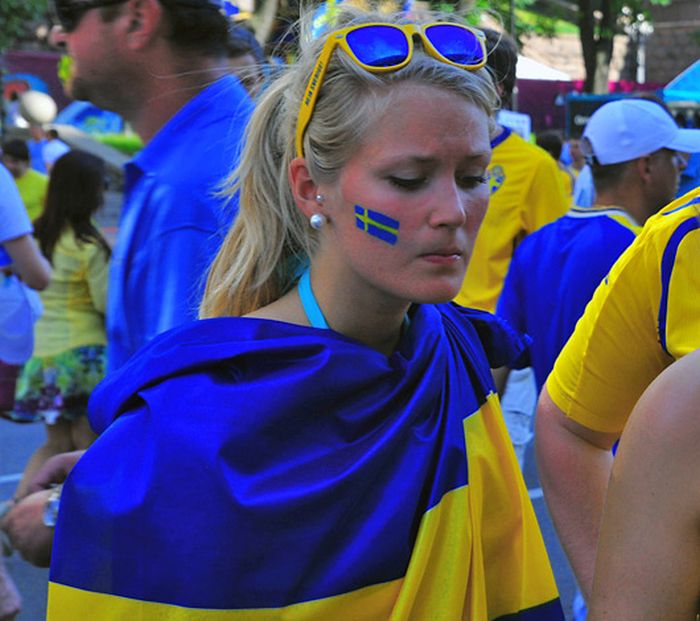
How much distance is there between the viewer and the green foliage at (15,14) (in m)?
22.5

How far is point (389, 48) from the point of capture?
1.83m

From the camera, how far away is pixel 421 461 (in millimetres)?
1764

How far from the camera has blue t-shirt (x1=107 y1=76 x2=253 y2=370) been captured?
2387 millimetres

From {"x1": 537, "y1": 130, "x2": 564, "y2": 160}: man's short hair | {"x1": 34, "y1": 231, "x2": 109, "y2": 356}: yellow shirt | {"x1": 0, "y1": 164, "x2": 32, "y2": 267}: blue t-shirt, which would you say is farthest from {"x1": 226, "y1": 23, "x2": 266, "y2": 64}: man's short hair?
{"x1": 537, "y1": 130, "x2": 564, "y2": 160}: man's short hair

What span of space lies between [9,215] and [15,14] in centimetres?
2012

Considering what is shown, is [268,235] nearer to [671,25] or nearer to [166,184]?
[166,184]

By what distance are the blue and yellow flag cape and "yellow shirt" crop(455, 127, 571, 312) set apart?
10.6 ft

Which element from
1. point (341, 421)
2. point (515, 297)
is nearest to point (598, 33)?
point (515, 297)

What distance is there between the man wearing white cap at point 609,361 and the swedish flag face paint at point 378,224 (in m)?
0.41

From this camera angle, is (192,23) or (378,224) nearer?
(378,224)

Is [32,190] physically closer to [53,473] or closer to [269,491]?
[53,473]

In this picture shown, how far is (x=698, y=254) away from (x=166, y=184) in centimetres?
112

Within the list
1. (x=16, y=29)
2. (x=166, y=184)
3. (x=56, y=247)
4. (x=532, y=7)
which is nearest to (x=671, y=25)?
(x=532, y=7)

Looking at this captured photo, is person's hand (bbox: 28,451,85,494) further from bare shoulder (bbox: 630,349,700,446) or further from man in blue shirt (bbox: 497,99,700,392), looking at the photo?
man in blue shirt (bbox: 497,99,700,392)
